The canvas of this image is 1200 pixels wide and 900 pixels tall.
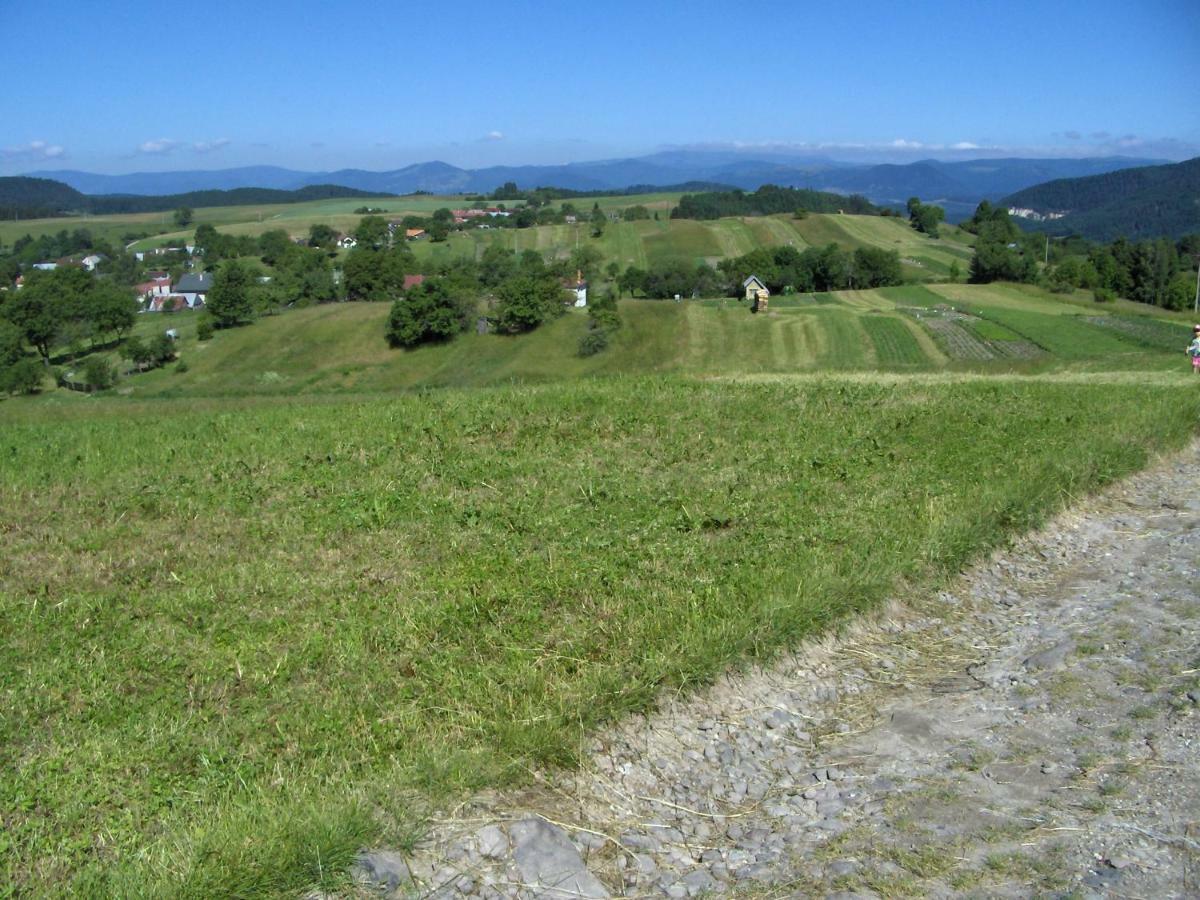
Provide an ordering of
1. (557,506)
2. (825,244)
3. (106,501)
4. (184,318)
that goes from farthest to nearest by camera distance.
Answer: (825,244) < (184,318) < (106,501) < (557,506)

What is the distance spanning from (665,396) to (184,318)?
6820cm

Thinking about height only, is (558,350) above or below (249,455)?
below

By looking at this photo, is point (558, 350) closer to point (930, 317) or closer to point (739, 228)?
point (930, 317)

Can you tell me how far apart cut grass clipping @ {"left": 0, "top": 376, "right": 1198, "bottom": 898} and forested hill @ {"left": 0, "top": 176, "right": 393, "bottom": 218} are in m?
163

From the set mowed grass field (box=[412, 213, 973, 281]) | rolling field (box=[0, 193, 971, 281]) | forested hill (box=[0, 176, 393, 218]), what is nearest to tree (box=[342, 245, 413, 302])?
rolling field (box=[0, 193, 971, 281])

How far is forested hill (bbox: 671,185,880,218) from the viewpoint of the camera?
393ft

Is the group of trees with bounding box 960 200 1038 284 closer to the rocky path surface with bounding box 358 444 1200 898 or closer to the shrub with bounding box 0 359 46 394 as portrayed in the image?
the shrub with bounding box 0 359 46 394

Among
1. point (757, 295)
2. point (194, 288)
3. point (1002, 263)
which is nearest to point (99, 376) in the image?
point (757, 295)

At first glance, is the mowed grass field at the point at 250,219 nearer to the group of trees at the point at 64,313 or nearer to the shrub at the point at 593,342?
the group of trees at the point at 64,313

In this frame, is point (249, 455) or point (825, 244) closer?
point (249, 455)

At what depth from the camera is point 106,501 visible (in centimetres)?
1002

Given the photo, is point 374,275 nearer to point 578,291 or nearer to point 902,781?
point 578,291

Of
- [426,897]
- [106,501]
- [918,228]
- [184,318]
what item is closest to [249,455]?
[106,501]

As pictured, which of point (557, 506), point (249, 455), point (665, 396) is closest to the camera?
point (557, 506)
